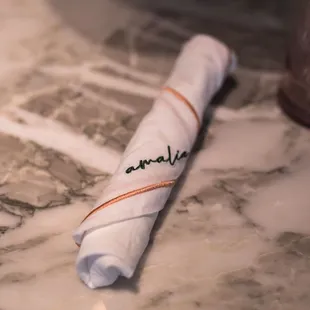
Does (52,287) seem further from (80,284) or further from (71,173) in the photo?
(71,173)

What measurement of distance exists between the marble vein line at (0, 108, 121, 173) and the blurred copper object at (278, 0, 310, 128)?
22 centimetres

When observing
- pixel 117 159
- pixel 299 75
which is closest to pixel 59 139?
pixel 117 159

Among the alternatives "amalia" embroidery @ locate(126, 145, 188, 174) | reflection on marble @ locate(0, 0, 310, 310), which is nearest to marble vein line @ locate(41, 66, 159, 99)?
reflection on marble @ locate(0, 0, 310, 310)

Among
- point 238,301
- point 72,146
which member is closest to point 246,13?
point 72,146

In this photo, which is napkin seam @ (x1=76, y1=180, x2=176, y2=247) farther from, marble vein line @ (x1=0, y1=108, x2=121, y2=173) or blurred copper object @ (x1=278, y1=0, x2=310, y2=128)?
blurred copper object @ (x1=278, y1=0, x2=310, y2=128)

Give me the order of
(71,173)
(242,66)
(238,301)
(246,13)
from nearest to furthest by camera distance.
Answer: (238,301), (71,173), (242,66), (246,13)

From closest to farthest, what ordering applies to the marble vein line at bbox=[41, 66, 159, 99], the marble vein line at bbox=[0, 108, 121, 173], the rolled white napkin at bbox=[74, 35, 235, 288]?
the rolled white napkin at bbox=[74, 35, 235, 288] < the marble vein line at bbox=[0, 108, 121, 173] < the marble vein line at bbox=[41, 66, 159, 99]

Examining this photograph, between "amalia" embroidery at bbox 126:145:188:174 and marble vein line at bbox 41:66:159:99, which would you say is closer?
"amalia" embroidery at bbox 126:145:188:174

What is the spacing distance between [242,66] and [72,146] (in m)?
0.28

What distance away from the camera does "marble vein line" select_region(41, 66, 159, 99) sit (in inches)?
27.4

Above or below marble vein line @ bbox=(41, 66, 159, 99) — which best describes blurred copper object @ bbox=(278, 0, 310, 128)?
above

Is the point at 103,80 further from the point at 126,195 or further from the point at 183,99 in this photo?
the point at 126,195

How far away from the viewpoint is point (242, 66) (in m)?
0.75

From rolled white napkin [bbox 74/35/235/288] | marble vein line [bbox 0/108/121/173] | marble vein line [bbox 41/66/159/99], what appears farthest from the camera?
marble vein line [bbox 41/66/159/99]
